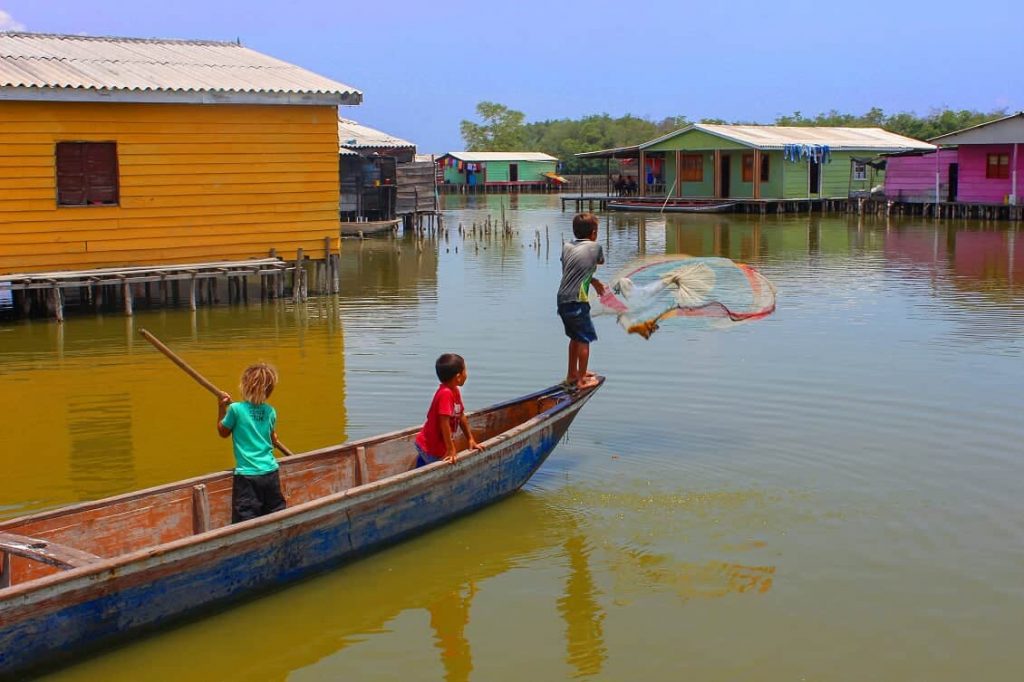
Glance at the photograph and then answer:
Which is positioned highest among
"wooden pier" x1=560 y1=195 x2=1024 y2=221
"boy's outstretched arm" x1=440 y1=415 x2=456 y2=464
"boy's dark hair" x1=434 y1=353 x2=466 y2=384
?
"wooden pier" x1=560 y1=195 x2=1024 y2=221

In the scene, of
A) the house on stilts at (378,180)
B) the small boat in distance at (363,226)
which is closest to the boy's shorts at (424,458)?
the house on stilts at (378,180)

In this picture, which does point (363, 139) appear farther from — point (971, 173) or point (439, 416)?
point (439, 416)

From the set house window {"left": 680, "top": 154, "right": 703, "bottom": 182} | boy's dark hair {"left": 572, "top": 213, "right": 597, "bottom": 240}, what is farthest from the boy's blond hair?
house window {"left": 680, "top": 154, "right": 703, "bottom": 182}

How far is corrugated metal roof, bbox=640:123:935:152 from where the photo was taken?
44.0 m

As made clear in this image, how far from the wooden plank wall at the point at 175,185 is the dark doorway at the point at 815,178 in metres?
31.5

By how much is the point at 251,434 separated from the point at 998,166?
37.2 meters

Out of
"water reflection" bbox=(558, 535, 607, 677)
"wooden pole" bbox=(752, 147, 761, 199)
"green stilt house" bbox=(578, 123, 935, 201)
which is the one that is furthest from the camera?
"green stilt house" bbox=(578, 123, 935, 201)

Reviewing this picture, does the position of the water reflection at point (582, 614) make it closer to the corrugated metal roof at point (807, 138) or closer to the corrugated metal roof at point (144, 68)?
the corrugated metal roof at point (144, 68)

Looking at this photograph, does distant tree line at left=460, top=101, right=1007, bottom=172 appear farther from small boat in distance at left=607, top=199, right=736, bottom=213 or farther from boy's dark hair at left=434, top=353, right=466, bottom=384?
boy's dark hair at left=434, top=353, right=466, bottom=384

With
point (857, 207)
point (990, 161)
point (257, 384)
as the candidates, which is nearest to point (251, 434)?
point (257, 384)

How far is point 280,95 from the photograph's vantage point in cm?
1753

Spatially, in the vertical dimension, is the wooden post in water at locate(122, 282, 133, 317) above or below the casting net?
below

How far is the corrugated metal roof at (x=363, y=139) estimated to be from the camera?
31.6 m

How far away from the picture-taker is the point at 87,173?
16.8 m
